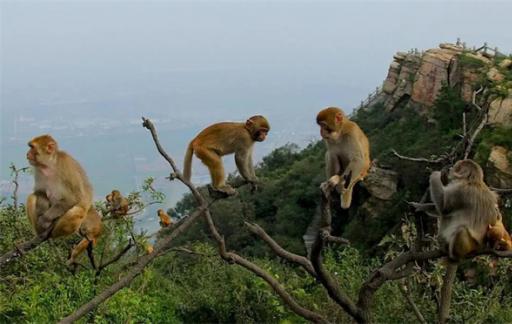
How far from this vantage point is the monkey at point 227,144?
665 centimetres

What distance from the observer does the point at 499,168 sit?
72.3 feet

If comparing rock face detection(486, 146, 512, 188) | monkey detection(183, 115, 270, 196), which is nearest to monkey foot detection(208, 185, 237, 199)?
monkey detection(183, 115, 270, 196)

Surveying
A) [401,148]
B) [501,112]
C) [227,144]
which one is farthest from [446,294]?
[401,148]

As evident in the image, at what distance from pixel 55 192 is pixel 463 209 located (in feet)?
11.6

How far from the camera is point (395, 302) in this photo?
877 cm

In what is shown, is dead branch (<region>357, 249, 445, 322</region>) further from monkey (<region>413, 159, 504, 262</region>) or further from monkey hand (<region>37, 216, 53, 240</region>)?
monkey hand (<region>37, 216, 53, 240</region>)

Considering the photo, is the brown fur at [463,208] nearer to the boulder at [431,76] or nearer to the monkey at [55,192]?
the monkey at [55,192]

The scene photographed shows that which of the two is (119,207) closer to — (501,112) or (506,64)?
(501,112)

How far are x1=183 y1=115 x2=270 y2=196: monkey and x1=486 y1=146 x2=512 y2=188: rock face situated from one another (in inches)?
659

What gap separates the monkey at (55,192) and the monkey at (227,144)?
1.43m

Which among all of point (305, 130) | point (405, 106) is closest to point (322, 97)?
point (305, 130)

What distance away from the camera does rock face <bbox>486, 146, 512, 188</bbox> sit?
2158 centimetres

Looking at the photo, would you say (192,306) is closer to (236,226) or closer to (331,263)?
(331,263)

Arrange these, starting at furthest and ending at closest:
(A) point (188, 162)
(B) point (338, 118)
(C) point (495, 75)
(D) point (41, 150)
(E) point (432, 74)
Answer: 1. (E) point (432, 74)
2. (C) point (495, 75)
3. (A) point (188, 162)
4. (B) point (338, 118)
5. (D) point (41, 150)
